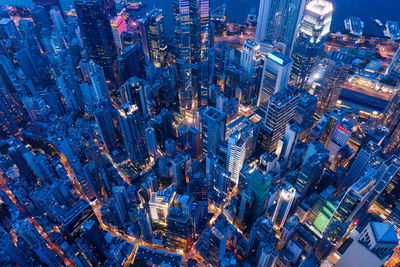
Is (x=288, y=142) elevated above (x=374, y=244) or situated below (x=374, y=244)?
below

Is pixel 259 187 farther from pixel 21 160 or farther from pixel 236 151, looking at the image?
pixel 21 160

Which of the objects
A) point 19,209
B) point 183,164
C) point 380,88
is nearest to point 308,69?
point 380,88

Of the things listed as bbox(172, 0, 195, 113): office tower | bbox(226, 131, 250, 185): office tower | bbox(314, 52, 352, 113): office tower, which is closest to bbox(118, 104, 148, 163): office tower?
bbox(172, 0, 195, 113): office tower

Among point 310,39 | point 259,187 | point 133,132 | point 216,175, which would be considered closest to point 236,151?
point 216,175

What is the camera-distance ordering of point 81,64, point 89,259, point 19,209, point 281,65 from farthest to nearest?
point 81,64 < point 281,65 < point 19,209 < point 89,259

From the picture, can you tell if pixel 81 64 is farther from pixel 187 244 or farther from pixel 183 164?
pixel 187 244

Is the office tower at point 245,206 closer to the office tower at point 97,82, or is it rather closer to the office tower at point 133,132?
the office tower at point 133,132
